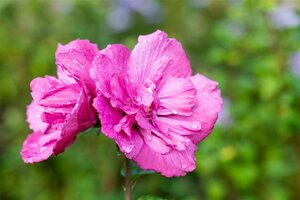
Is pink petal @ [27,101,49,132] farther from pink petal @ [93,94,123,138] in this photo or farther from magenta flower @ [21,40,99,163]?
pink petal @ [93,94,123,138]

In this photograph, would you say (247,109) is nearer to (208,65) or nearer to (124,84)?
(208,65)

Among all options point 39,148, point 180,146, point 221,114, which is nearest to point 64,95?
point 39,148

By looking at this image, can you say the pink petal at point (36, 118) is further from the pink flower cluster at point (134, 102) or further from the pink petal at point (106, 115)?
the pink petal at point (106, 115)

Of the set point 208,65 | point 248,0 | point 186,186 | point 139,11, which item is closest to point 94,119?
point 248,0

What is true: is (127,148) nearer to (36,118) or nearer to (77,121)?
(77,121)

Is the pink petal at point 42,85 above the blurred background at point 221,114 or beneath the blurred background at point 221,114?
above

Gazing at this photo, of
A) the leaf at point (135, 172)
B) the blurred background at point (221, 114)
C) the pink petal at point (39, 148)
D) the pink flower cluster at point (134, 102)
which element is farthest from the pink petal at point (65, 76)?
the blurred background at point (221, 114)

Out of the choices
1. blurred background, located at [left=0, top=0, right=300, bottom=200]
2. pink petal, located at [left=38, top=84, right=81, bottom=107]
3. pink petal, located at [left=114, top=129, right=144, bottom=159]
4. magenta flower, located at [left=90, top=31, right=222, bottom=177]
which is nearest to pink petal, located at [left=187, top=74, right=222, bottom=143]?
magenta flower, located at [left=90, top=31, right=222, bottom=177]

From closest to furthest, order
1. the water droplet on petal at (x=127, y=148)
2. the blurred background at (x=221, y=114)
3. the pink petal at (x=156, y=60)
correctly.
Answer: the water droplet on petal at (x=127, y=148) < the pink petal at (x=156, y=60) < the blurred background at (x=221, y=114)

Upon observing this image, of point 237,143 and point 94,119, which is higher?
point 94,119
